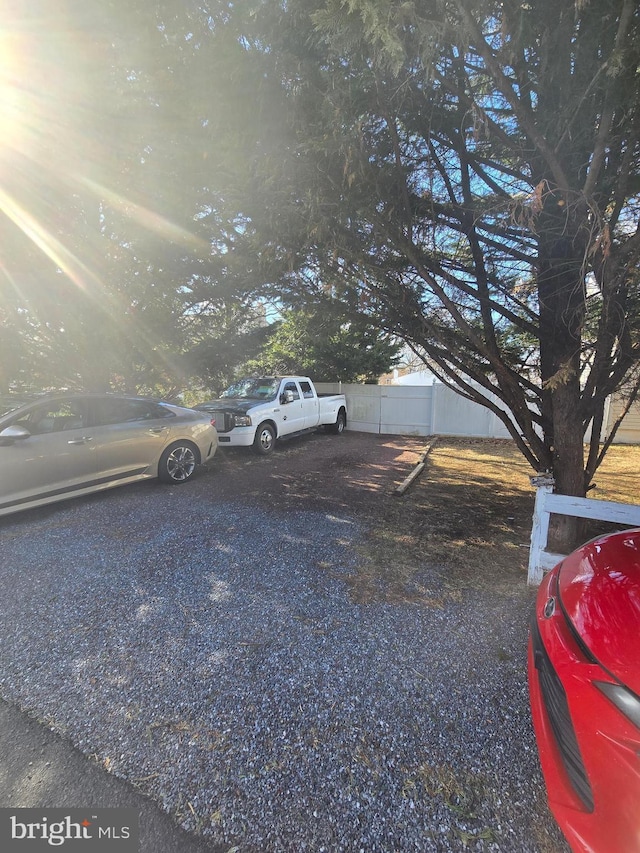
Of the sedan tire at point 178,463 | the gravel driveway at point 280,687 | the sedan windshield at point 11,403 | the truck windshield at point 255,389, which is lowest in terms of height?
the gravel driveway at point 280,687

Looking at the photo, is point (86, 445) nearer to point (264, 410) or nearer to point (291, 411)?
point (264, 410)

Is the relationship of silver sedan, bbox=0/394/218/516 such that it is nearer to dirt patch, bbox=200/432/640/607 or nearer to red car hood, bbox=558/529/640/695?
dirt patch, bbox=200/432/640/607

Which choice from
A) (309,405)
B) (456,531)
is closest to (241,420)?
(309,405)

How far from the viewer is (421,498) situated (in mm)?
5699

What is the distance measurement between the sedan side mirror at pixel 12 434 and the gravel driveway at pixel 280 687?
104 centimetres

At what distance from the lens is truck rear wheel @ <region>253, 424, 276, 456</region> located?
8328 millimetres

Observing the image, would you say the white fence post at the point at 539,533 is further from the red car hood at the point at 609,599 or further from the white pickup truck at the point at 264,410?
the white pickup truck at the point at 264,410

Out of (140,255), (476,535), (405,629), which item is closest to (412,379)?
(140,255)

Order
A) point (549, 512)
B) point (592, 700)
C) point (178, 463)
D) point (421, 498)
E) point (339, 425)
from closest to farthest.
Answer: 1. point (592, 700)
2. point (549, 512)
3. point (421, 498)
4. point (178, 463)
5. point (339, 425)

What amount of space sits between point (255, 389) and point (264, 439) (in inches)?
58.0

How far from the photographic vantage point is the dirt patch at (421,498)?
11.3 feet

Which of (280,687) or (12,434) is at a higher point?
(12,434)

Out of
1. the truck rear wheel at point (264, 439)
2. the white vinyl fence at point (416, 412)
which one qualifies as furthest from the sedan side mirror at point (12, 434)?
the white vinyl fence at point (416, 412)

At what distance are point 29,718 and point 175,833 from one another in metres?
1.09
